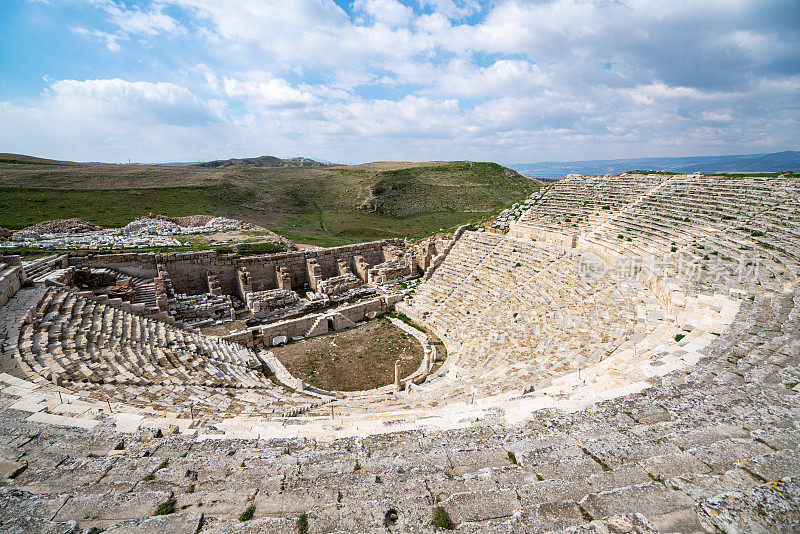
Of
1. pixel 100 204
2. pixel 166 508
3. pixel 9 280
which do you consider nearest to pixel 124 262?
pixel 9 280

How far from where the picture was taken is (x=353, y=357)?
1509cm

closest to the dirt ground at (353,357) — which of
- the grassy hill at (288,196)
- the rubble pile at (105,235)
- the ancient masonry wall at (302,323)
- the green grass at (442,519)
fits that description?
the ancient masonry wall at (302,323)

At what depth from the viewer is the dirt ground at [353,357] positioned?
13.4 m

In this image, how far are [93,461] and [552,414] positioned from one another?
7.01 metres

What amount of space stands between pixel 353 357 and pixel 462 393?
678 centimetres

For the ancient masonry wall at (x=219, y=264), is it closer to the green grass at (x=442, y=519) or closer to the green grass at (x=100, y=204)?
the green grass at (x=100, y=204)

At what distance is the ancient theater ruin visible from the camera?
3.86m

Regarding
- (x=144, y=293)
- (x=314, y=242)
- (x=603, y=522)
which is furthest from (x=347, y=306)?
(x=603, y=522)

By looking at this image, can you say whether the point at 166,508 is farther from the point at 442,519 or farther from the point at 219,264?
the point at 219,264

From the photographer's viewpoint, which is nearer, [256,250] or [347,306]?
[347,306]

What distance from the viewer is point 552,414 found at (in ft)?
20.3

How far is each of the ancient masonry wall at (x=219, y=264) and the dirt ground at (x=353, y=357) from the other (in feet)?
22.7

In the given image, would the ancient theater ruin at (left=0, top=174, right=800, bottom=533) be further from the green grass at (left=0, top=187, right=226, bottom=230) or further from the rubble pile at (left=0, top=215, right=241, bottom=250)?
the green grass at (left=0, top=187, right=226, bottom=230)

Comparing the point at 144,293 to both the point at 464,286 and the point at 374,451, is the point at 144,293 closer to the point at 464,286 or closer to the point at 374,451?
the point at 464,286
